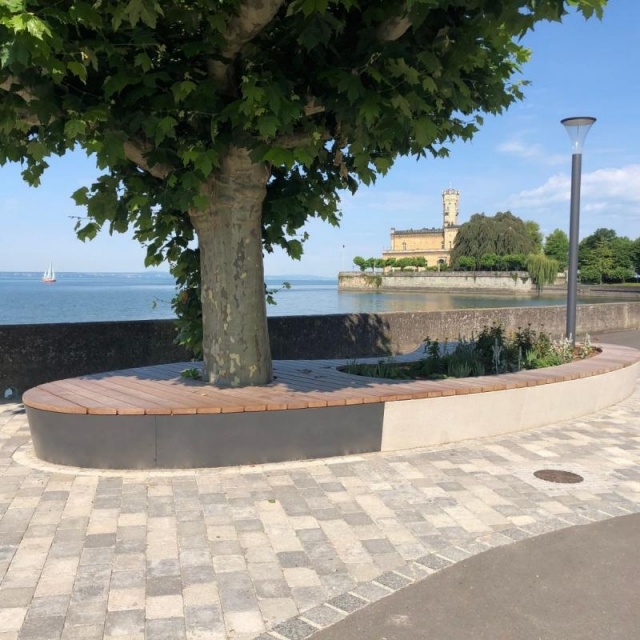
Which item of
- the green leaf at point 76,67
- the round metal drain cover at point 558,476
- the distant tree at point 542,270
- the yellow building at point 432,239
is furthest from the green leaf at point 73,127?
the yellow building at point 432,239

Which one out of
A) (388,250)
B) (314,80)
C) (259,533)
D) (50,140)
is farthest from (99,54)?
(388,250)

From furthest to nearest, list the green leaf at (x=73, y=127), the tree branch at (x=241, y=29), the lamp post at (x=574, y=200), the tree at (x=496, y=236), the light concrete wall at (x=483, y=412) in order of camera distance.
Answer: the tree at (x=496, y=236), the lamp post at (x=574, y=200), the light concrete wall at (x=483, y=412), the tree branch at (x=241, y=29), the green leaf at (x=73, y=127)

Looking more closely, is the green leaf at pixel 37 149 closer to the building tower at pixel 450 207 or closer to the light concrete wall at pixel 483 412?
the light concrete wall at pixel 483 412

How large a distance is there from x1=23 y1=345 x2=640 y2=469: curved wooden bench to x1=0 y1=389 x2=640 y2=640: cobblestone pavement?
0.17 m

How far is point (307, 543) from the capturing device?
4211mm

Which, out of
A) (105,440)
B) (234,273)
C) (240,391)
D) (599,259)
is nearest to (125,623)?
(105,440)

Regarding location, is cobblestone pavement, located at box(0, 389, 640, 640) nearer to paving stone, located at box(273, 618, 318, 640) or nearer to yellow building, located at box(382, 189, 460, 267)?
paving stone, located at box(273, 618, 318, 640)

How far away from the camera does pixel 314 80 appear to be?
5.63m

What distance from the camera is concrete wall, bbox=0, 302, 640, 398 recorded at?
9359 mm

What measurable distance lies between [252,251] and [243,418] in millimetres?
1896

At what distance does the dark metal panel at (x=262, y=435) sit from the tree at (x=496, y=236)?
101m

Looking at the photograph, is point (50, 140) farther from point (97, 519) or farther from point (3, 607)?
point (3, 607)

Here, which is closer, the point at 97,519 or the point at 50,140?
the point at 97,519

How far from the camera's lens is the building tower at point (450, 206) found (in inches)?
6427
